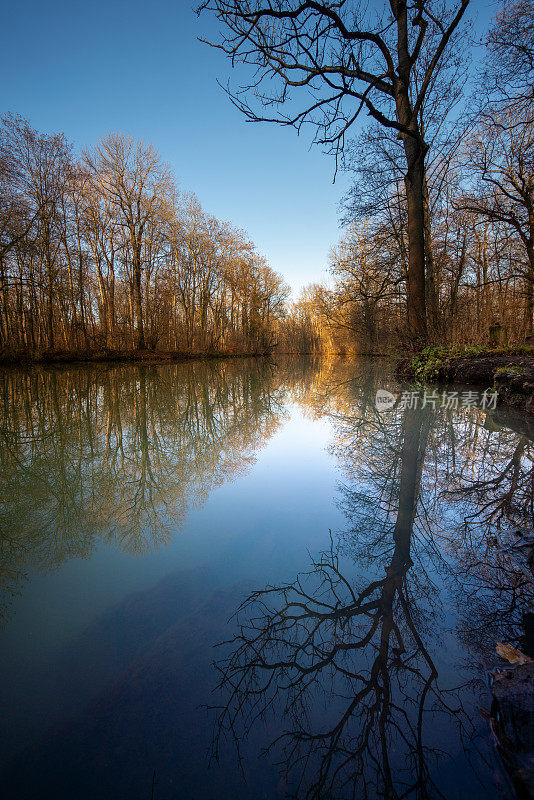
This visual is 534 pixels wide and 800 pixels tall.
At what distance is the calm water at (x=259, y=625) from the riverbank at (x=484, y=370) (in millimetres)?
2421

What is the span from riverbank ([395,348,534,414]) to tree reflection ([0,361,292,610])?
3.38 m

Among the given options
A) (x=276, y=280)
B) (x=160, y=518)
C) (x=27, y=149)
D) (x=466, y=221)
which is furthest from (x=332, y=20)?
(x=276, y=280)

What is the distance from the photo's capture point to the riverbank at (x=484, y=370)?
15.6ft

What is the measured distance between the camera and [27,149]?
634 inches

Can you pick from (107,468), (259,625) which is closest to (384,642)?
(259,625)

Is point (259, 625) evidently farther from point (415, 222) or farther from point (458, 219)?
point (458, 219)

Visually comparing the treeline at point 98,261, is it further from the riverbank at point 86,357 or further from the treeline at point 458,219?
the treeline at point 458,219

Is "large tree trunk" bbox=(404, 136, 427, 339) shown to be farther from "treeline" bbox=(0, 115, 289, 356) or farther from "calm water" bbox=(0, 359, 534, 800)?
"treeline" bbox=(0, 115, 289, 356)

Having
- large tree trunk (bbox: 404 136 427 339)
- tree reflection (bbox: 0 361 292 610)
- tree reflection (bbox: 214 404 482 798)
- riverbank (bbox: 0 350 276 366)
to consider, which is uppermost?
large tree trunk (bbox: 404 136 427 339)

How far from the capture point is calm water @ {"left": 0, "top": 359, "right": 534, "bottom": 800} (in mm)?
740

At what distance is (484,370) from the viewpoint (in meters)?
6.11

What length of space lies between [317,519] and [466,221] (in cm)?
1514

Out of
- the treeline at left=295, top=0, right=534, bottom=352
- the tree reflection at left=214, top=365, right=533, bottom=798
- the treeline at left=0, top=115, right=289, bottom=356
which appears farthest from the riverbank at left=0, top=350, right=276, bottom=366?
the tree reflection at left=214, top=365, right=533, bottom=798

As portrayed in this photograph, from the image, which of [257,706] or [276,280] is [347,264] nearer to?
[257,706]
